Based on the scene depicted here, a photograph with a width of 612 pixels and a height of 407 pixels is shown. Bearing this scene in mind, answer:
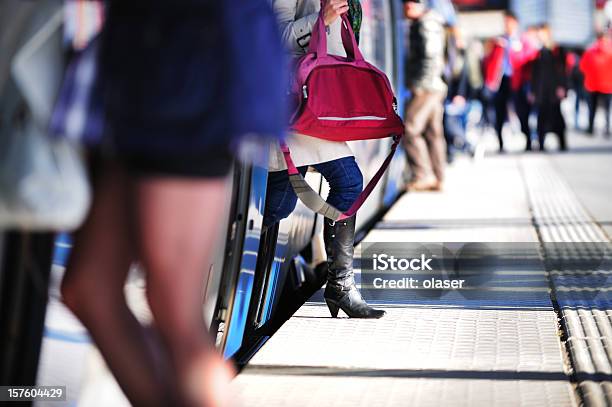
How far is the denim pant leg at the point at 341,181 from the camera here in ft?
11.5

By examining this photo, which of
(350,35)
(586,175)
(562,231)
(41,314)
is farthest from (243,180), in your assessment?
(586,175)

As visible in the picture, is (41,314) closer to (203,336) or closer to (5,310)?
(5,310)

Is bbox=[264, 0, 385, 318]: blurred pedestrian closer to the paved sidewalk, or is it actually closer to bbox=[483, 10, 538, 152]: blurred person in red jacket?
the paved sidewalk

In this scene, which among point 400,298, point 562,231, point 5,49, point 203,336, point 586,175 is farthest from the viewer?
point 586,175

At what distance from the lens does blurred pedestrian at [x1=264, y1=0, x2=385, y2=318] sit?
3.27m

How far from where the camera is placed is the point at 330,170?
3508mm

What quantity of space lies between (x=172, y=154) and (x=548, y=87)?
44.4 ft

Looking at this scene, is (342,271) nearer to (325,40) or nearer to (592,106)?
(325,40)

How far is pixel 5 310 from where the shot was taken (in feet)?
6.30

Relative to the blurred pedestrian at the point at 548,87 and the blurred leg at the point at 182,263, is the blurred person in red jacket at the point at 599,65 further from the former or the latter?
the blurred leg at the point at 182,263

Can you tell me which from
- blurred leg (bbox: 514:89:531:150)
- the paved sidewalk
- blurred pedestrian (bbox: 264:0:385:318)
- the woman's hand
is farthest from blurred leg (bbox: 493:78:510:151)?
the woman's hand

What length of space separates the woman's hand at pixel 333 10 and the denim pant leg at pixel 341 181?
529 mm

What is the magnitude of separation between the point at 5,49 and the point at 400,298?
2673 mm

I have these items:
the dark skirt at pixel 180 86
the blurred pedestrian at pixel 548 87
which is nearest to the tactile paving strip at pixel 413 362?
the dark skirt at pixel 180 86
